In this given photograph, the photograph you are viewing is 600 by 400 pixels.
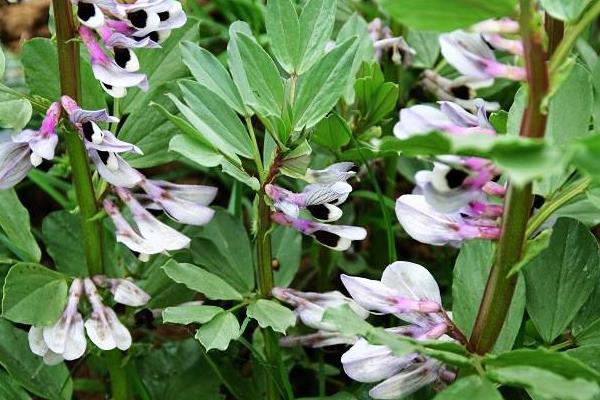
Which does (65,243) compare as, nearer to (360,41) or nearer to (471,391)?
(360,41)

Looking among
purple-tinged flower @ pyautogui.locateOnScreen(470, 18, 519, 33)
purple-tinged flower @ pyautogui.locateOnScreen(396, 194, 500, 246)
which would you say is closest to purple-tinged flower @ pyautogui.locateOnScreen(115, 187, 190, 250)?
purple-tinged flower @ pyautogui.locateOnScreen(396, 194, 500, 246)

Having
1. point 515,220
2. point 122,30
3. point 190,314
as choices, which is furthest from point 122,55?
point 515,220

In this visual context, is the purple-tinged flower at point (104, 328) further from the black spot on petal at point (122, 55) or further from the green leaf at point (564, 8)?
the green leaf at point (564, 8)

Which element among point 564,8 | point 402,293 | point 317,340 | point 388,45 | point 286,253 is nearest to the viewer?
point 564,8

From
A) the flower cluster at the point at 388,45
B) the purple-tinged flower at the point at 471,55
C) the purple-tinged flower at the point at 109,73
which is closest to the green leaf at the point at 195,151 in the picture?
the purple-tinged flower at the point at 109,73

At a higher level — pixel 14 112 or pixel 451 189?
pixel 451 189

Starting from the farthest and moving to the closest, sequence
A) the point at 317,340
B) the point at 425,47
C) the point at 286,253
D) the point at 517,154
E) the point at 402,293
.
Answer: the point at 425,47 < the point at 286,253 < the point at 317,340 < the point at 402,293 < the point at 517,154

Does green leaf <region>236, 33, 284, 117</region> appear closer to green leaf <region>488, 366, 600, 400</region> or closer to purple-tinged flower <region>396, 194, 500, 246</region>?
purple-tinged flower <region>396, 194, 500, 246</region>
